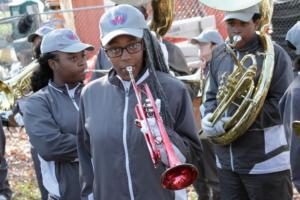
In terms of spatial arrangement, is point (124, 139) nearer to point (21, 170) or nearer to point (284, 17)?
point (21, 170)

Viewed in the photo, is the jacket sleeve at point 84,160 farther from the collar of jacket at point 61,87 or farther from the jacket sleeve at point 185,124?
the collar of jacket at point 61,87

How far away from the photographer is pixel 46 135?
403cm

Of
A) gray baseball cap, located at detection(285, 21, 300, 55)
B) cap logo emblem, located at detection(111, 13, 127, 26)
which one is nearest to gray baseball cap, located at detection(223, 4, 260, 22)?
gray baseball cap, located at detection(285, 21, 300, 55)

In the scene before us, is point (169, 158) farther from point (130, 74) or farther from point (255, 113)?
point (255, 113)

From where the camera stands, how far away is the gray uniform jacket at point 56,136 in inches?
158

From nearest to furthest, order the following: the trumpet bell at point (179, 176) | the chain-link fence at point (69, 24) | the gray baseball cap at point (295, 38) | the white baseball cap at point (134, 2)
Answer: the trumpet bell at point (179, 176), the gray baseball cap at point (295, 38), the white baseball cap at point (134, 2), the chain-link fence at point (69, 24)

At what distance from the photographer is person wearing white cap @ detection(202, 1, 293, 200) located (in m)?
4.32

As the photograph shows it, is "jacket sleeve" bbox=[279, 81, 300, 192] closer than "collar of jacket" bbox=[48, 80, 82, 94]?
Yes

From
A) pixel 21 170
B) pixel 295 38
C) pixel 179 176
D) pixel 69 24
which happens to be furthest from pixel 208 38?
pixel 69 24

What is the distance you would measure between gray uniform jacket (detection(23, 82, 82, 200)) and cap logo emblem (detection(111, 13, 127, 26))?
100cm

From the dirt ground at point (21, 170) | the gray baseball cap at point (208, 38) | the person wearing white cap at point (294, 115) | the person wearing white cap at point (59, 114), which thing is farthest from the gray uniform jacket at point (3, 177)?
the gray baseball cap at point (208, 38)

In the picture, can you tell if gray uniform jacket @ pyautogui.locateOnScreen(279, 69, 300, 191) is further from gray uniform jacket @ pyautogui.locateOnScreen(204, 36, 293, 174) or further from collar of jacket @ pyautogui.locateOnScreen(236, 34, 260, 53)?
collar of jacket @ pyautogui.locateOnScreen(236, 34, 260, 53)

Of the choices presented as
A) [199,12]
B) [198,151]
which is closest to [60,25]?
[199,12]

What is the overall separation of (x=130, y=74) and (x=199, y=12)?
773cm
